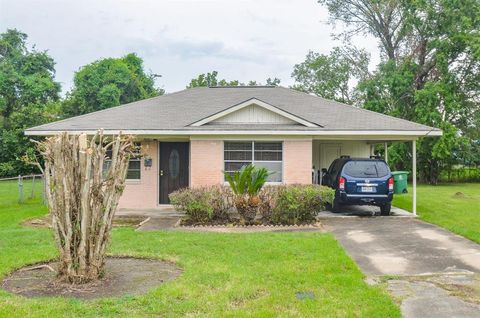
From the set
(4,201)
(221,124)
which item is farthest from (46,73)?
(221,124)

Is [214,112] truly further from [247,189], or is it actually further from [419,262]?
[419,262]

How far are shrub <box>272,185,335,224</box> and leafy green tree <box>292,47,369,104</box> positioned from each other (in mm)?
25342

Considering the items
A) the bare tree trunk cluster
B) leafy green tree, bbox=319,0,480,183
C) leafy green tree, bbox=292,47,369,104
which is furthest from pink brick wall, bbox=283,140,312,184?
leafy green tree, bbox=292,47,369,104

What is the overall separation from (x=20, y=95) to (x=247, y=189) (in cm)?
3048

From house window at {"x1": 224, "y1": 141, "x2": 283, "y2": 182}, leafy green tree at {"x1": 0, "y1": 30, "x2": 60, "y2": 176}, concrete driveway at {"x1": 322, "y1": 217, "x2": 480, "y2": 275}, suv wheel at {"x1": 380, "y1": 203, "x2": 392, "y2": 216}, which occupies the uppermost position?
leafy green tree at {"x1": 0, "y1": 30, "x2": 60, "y2": 176}

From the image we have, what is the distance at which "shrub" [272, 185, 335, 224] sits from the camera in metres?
11.7

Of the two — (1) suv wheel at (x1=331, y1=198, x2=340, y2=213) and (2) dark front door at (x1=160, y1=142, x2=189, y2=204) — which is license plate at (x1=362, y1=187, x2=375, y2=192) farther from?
(2) dark front door at (x1=160, y1=142, x2=189, y2=204)

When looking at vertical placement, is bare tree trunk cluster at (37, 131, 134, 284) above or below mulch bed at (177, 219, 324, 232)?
above

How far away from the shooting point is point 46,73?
40.7 meters

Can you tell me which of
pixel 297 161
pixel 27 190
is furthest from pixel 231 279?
pixel 27 190

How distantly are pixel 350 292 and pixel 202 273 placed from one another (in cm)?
216

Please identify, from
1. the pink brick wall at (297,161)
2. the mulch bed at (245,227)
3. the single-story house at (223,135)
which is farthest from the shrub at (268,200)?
the pink brick wall at (297,161)

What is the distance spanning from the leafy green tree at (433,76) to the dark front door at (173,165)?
17363mm

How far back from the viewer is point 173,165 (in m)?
15.5
